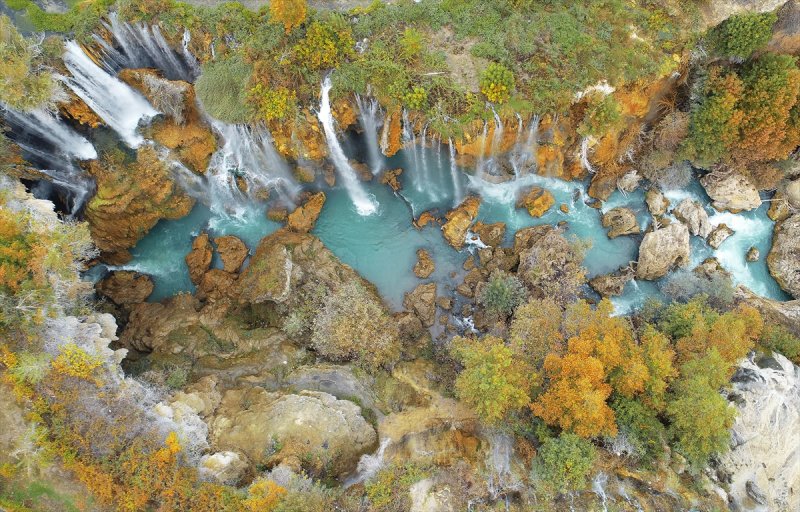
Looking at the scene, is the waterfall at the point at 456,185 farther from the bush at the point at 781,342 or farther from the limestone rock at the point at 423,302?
the bush at the point at 781,342

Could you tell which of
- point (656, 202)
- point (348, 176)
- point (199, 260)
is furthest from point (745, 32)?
point (199, 260)

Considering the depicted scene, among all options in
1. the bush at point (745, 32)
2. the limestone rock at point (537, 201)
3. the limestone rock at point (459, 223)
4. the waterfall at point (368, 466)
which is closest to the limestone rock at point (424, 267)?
the limestone rock at point (459, 223)

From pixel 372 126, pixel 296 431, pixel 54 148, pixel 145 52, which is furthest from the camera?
pixel 372 126

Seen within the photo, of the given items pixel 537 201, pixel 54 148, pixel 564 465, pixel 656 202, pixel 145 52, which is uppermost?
pixel 145 52

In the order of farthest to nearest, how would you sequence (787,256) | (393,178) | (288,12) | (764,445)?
(393,178) → (787,256) → (288,12) → (764,445)

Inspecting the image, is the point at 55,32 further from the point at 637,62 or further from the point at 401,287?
the point at 637,62

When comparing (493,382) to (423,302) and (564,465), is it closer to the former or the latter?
(564,465)

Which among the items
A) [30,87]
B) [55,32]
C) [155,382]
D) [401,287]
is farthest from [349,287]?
[55,32]

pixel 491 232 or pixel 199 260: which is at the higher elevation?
pixel 199 260
